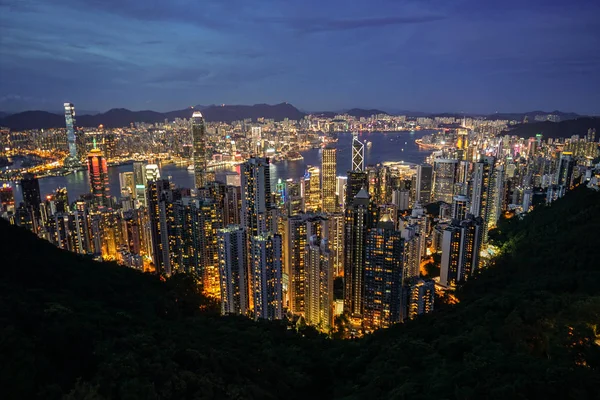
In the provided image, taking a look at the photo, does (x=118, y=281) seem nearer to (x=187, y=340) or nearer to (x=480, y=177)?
(x=187, y=340)

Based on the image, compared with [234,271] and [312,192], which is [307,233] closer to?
[234,271]

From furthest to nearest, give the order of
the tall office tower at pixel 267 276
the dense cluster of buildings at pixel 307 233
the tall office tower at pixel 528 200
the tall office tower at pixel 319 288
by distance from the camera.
A: the tall office tower at pixel 528 200
the tall office tower at pixel 319 288
the dense cluster of buildings at pixel 307 233
the tall office tower at pixel 267 276

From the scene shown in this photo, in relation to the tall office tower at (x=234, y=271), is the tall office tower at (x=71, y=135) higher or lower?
higher

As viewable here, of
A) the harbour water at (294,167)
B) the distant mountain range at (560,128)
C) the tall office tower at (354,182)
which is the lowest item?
the harbour water at (294,167)

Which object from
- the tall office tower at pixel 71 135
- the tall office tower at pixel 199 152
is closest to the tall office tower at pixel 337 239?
the tall office tower at pixel 199 152

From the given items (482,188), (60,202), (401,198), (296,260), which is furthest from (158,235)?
(482,188)

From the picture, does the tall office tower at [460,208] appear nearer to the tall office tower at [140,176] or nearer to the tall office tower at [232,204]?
the tall office tower at [232,204]

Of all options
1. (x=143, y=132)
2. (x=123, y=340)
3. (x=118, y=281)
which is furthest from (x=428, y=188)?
(x=143, y=132)
